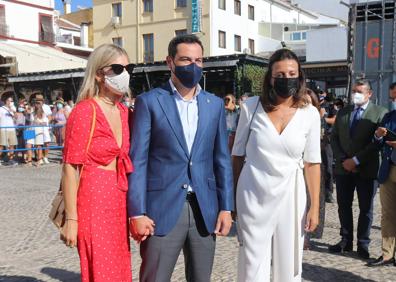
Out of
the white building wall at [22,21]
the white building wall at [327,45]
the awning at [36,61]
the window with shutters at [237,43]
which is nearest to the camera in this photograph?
the awning at [36,61]

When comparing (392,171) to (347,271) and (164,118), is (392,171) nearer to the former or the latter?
(347,271)

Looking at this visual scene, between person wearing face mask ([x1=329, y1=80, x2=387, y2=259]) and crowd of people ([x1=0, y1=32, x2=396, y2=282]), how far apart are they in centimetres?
238

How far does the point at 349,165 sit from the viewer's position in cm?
568

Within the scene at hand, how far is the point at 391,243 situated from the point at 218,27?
34.8 metres

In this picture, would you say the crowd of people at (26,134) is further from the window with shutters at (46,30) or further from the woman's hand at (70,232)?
the window with shutters at (46,30)

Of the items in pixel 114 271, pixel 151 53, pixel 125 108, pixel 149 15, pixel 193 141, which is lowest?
pixel 114 271

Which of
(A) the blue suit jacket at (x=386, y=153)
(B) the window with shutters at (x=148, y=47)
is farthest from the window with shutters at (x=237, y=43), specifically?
(A) the blue suit jacket at (x=386, y=153)

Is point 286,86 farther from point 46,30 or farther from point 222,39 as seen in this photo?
point 46,30

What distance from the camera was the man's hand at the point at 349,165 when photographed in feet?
18.6

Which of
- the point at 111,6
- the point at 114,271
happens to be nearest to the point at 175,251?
the point at 114,271

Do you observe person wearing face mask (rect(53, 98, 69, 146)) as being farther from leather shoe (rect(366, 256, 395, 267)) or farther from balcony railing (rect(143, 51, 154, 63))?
balcony railing (rect(143, 51, 154, 63))

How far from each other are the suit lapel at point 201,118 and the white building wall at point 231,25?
117 ft

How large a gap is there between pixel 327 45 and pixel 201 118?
27767 millimetres

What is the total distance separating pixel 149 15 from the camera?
1647 inches
